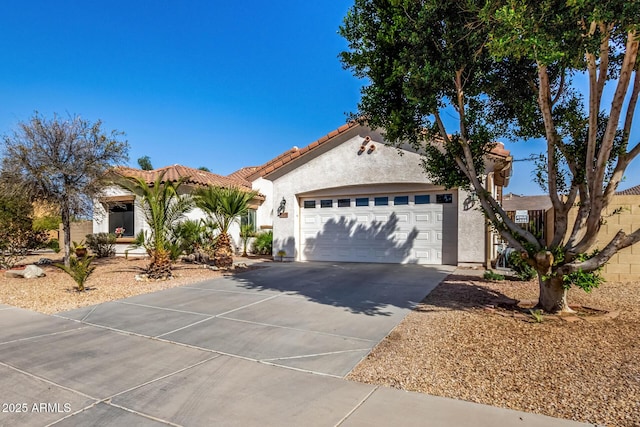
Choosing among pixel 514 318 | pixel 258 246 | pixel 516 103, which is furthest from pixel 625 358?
pixel 258 246

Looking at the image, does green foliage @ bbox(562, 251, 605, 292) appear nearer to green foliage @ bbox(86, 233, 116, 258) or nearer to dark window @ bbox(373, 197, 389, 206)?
dark window @ bbox(373, 197, 389, 206)

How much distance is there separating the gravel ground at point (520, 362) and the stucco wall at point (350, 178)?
606 cm

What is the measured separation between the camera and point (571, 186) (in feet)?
20.7

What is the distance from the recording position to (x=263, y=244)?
58.0 feet

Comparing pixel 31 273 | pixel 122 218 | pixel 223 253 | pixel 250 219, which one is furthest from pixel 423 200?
pixel 122 218

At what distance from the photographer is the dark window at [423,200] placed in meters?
12.9

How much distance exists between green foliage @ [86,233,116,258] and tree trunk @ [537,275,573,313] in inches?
700

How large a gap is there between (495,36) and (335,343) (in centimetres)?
462

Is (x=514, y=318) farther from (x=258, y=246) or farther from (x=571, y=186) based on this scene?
(x=258, y=246)

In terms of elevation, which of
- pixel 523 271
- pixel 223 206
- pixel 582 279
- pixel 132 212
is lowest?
pixel 523 271

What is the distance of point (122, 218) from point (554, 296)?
17928mm

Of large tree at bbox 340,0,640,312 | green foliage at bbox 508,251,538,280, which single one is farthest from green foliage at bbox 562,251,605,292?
green foliage at bbox 508,251,538,280

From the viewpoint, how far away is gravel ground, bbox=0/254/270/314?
779 cm

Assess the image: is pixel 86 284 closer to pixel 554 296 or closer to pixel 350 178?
pixel 350 178
